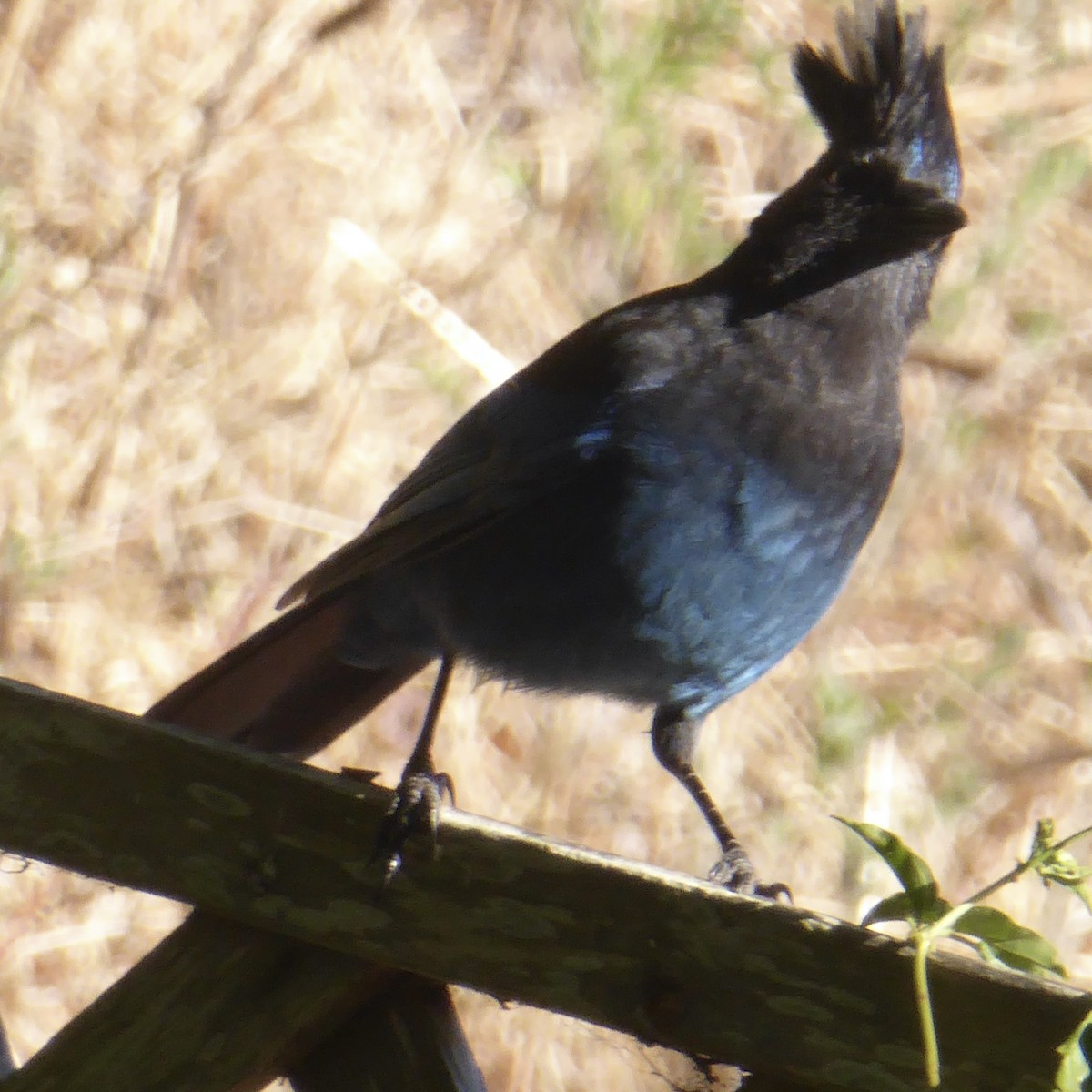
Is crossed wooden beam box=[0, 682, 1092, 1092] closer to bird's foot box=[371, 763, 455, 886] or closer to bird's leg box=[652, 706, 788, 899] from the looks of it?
bird's foot box=[371, 763, 455, 886]

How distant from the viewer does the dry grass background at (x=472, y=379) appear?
15.1 feet

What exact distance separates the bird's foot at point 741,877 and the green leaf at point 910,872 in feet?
4.38

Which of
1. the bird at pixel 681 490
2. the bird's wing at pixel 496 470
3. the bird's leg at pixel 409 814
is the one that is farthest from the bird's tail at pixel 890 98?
the bird's leg at pixel 409 814

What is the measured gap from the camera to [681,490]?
8.57 feet

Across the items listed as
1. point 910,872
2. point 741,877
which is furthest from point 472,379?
point 910,872

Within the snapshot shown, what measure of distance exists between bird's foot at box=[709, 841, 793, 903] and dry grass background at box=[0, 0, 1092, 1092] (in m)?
1.57

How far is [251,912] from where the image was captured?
163 centimetres

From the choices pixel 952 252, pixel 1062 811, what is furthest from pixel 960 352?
pixel 1062 811

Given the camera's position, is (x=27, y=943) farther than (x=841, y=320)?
Yes

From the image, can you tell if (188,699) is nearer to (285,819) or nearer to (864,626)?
(285,819)

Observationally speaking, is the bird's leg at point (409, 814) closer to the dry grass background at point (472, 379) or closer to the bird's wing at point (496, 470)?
the bird's wing at point (496, 470)

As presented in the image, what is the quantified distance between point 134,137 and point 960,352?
252 cm

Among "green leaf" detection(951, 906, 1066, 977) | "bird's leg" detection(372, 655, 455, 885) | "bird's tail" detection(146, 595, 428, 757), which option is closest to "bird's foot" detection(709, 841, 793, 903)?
"bird's leg" detection(372, 655, 455, 885)

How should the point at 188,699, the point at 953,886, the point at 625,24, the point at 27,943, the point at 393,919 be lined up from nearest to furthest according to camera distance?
1. the point at 393,919
2. the point at 188,699
3. the point at 27,943
4. the point at 953,886
5. the point at 625,24
